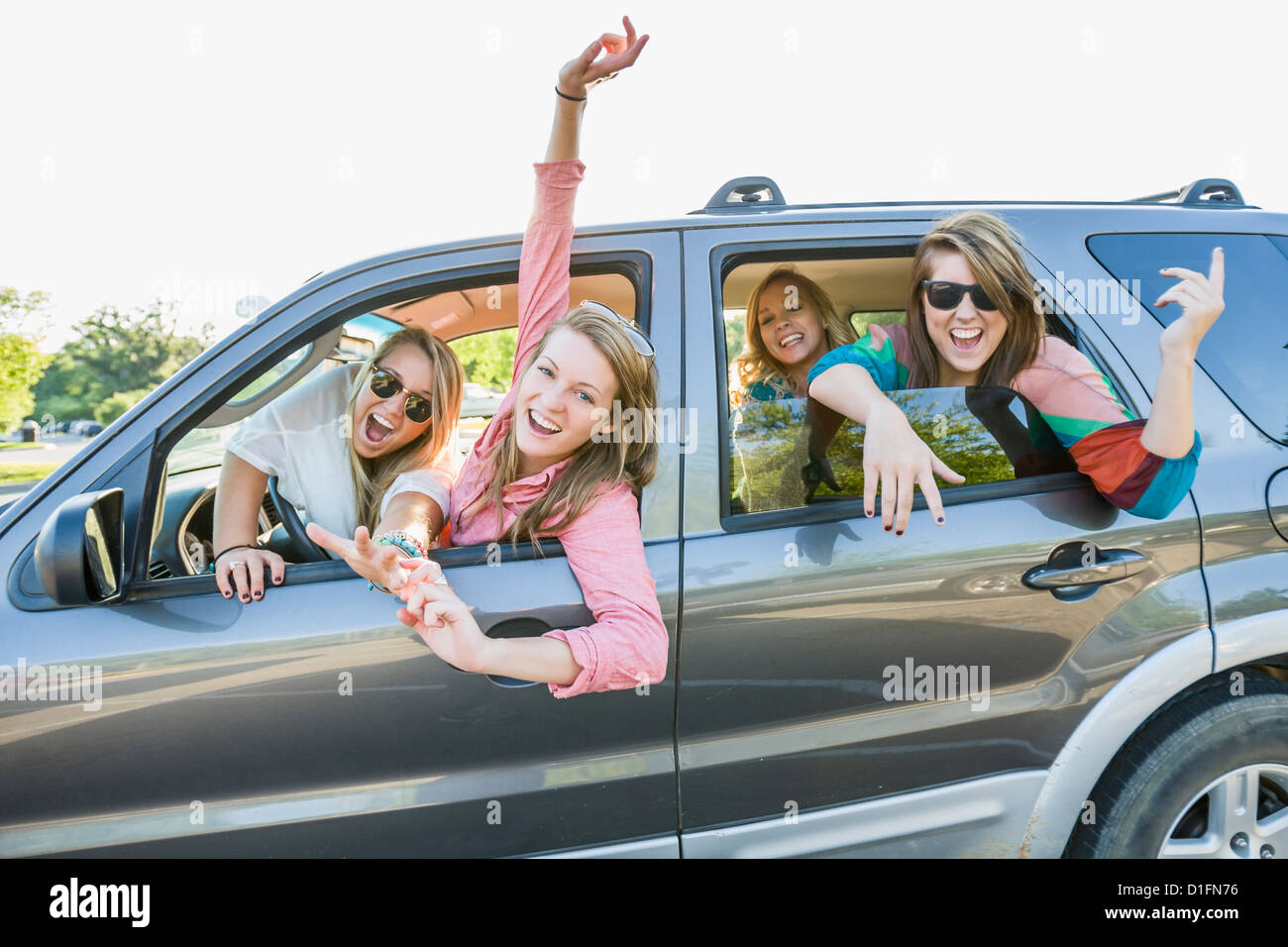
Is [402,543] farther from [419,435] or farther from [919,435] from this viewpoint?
[919,435]

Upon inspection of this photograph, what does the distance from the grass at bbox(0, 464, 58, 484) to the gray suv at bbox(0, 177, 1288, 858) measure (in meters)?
22.6

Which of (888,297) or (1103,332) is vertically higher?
(888,297)

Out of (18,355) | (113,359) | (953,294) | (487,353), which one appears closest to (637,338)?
(953,294)

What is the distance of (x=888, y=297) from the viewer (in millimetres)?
2920

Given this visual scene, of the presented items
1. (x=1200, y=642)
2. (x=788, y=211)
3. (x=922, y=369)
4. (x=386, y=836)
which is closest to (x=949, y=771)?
(x=1200, y=642)

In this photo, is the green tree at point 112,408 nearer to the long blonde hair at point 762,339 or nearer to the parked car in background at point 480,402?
the parked car in background at point 480,402

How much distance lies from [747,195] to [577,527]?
1.06 metres

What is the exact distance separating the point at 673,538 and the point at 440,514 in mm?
575

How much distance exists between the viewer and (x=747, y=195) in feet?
7.28

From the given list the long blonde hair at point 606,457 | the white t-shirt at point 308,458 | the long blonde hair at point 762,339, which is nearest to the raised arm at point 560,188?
the long blonde hair at point 606,457

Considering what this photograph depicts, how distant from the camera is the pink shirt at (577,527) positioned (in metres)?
1.63

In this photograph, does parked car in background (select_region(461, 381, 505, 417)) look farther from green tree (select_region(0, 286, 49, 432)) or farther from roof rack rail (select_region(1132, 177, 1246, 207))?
green tree (select_region(0, 286, 49, 432))

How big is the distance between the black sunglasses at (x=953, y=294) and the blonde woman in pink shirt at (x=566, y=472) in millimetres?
759

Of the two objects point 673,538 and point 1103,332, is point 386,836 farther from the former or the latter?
point 1103,332
